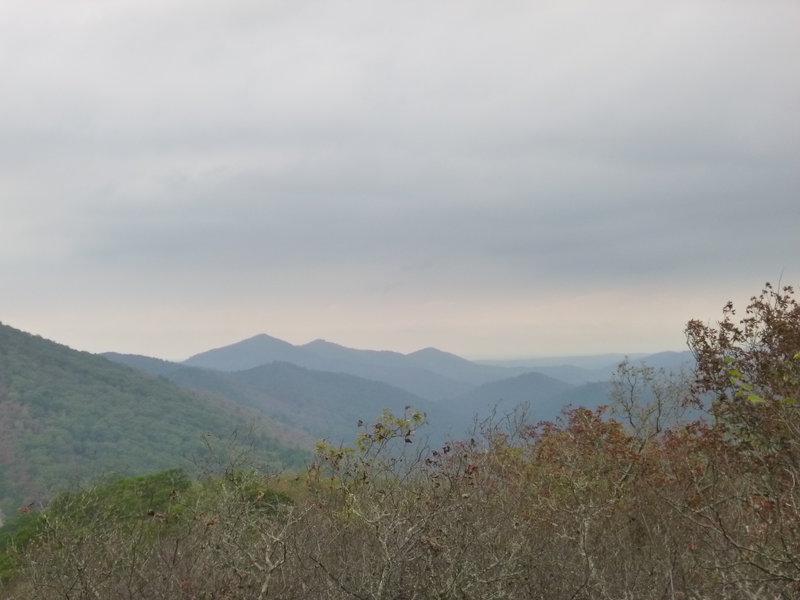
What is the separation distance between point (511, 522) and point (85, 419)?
516 feet

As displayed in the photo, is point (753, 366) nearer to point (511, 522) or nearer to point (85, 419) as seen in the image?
point (511, 522)

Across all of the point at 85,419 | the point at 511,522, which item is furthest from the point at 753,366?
the point at 85,419

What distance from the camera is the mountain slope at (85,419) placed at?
12025 cm

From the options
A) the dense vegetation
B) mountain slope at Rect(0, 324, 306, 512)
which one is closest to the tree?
the dense vegetation

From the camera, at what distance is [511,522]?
1271 cm

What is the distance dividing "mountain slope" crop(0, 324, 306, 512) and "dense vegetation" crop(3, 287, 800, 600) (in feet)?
306

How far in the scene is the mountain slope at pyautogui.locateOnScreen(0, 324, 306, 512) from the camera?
395ft

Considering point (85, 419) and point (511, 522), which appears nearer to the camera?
point (511, 522)

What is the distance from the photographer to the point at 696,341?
46.9 ft

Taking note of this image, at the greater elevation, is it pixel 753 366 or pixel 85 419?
pixel 753 366

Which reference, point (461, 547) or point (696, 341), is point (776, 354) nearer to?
point (696, 341)

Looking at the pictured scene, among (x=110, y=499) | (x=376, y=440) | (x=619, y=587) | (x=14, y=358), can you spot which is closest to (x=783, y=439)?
(x=619, y=587)

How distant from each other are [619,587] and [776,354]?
19.8 ft

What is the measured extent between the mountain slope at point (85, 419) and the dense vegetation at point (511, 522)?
93.4 meters
